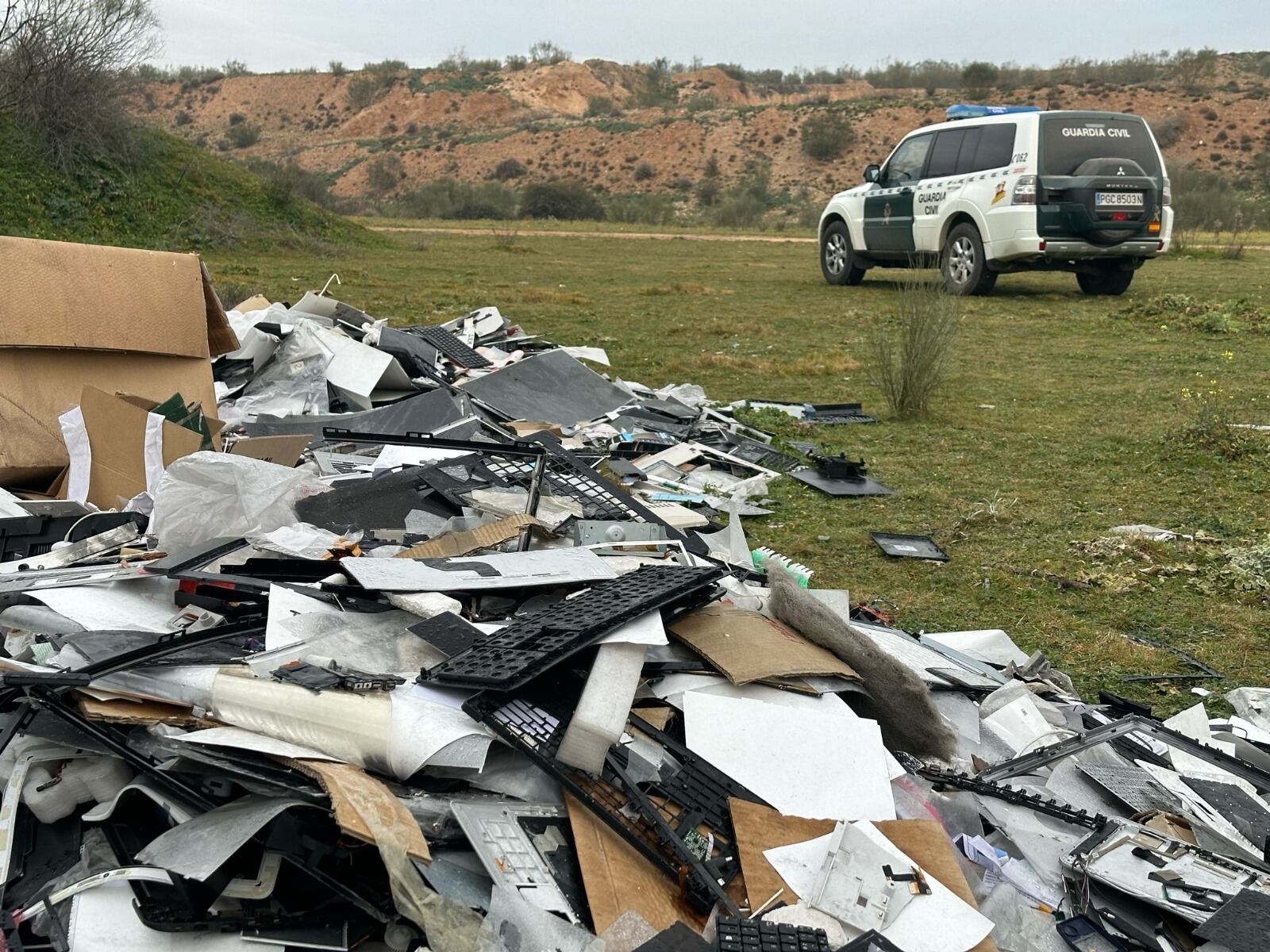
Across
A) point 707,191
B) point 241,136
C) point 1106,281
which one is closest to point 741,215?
point 707,191

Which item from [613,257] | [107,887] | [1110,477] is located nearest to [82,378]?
[107,887]

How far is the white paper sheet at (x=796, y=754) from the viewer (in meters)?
2.37

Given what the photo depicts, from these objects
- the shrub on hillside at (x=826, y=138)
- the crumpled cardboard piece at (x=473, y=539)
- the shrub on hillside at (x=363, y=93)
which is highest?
the shrub on hillside at (x=363, y=93)

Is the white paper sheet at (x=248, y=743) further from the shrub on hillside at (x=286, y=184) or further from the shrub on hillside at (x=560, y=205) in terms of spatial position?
the shrub on hillside at (x=560, y=205)

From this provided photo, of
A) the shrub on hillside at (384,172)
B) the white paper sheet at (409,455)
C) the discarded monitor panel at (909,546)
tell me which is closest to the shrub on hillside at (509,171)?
the shrub on hillside at (384,172)

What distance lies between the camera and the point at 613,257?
717 inches

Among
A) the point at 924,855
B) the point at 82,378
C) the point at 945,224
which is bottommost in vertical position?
the point at 924,855

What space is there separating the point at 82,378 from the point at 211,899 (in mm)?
3505

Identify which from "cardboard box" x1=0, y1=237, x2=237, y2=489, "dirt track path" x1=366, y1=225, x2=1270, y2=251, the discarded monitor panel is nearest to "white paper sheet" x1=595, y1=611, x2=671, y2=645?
the discarded monitor panel

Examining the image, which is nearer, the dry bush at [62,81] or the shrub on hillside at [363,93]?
the dry bush at [62,81]

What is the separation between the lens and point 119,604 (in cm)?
289

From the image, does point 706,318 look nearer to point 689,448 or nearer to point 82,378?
point 689,448

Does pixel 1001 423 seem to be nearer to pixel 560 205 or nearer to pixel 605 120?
pixel 560 205

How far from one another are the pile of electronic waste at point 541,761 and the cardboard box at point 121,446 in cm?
42
